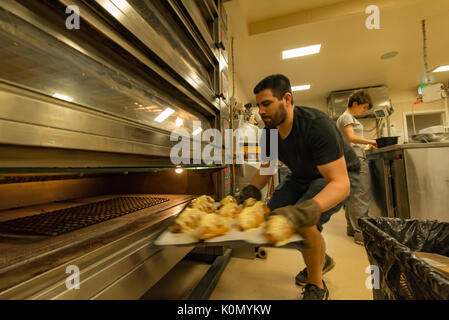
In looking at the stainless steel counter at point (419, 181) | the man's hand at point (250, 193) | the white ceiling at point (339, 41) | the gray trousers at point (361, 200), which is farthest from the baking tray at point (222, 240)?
the white ceiling at point (339, 41)

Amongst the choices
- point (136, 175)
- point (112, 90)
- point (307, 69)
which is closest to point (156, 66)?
point (112, 90)

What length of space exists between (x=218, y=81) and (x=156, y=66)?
0.94 meters

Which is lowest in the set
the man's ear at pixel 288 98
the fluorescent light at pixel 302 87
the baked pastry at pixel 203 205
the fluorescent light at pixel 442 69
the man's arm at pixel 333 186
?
the baked pastry at pixel 203 205

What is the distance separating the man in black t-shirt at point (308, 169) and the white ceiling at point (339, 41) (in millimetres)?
1927

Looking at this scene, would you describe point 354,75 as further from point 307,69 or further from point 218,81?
point 218,81

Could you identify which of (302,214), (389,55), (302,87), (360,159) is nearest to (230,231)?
(302,214)

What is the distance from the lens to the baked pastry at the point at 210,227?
816 mm

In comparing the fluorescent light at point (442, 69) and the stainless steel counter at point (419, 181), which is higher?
the fluorescent light at point (442, 69)

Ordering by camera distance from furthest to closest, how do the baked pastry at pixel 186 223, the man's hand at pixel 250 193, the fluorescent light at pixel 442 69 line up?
the fluorescent light at pixel 442 69 → the man's hand at pixel 250 193 → the baked pastry at pixel 186 223

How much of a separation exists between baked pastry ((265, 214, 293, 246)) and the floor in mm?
765

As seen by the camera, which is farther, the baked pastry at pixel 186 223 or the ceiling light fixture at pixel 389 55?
the ceiling light fixture at pixel 389 55

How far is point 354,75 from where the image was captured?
4.79 metres

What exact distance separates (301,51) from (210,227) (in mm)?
4047

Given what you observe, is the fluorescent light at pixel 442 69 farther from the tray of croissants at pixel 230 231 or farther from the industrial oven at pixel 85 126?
the tray of croissants at pixel 230 231
